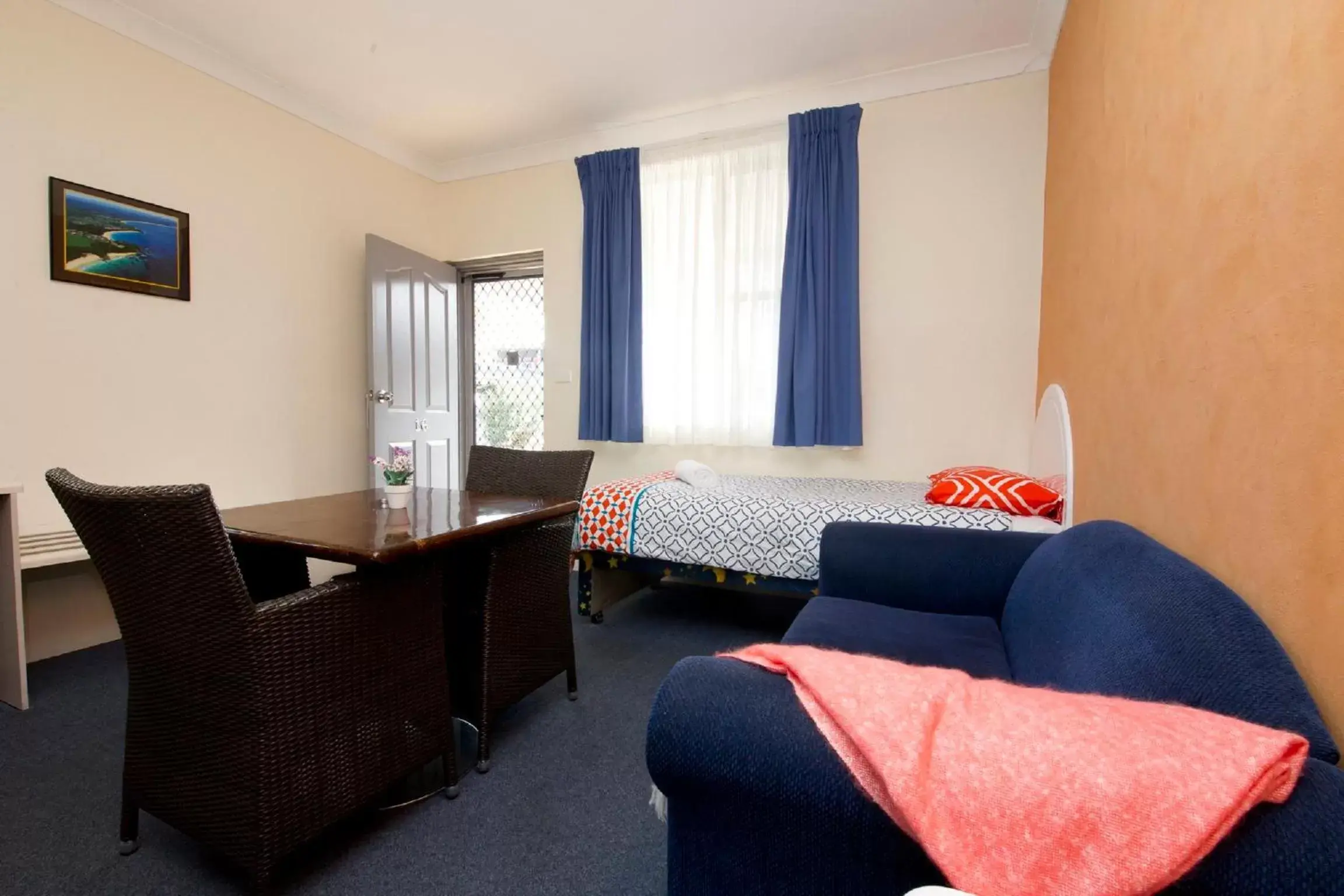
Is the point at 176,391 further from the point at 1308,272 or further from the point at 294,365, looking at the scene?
the point at 1308,272

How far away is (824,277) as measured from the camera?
3.30m

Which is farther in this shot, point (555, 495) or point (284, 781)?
point (555, 495)

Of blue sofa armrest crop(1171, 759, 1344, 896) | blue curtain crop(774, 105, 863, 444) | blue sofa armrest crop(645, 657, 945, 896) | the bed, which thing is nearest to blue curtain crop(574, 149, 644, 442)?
the bed

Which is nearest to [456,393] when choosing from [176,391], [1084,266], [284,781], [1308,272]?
[176,391]

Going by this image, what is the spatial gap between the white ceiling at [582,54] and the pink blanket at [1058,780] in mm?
3006

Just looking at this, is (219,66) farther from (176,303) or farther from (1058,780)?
(1058,780)

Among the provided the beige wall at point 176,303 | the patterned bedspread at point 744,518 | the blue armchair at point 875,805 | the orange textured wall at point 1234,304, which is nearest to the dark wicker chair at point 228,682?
the blue armchair at point 875,805

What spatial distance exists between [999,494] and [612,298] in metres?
2.47

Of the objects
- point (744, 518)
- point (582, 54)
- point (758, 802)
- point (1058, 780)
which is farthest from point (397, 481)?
point (582, 54)

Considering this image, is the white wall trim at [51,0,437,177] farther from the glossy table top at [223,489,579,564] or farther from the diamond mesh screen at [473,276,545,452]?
the glossy table top at [223,489,579,564]

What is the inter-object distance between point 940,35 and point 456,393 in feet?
11.9

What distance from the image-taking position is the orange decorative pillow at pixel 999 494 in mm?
2281

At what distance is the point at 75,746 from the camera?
5.98 ft

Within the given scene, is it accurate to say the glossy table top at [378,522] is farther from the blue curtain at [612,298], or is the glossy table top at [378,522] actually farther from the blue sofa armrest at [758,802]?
the blue curtain at [612,298]
